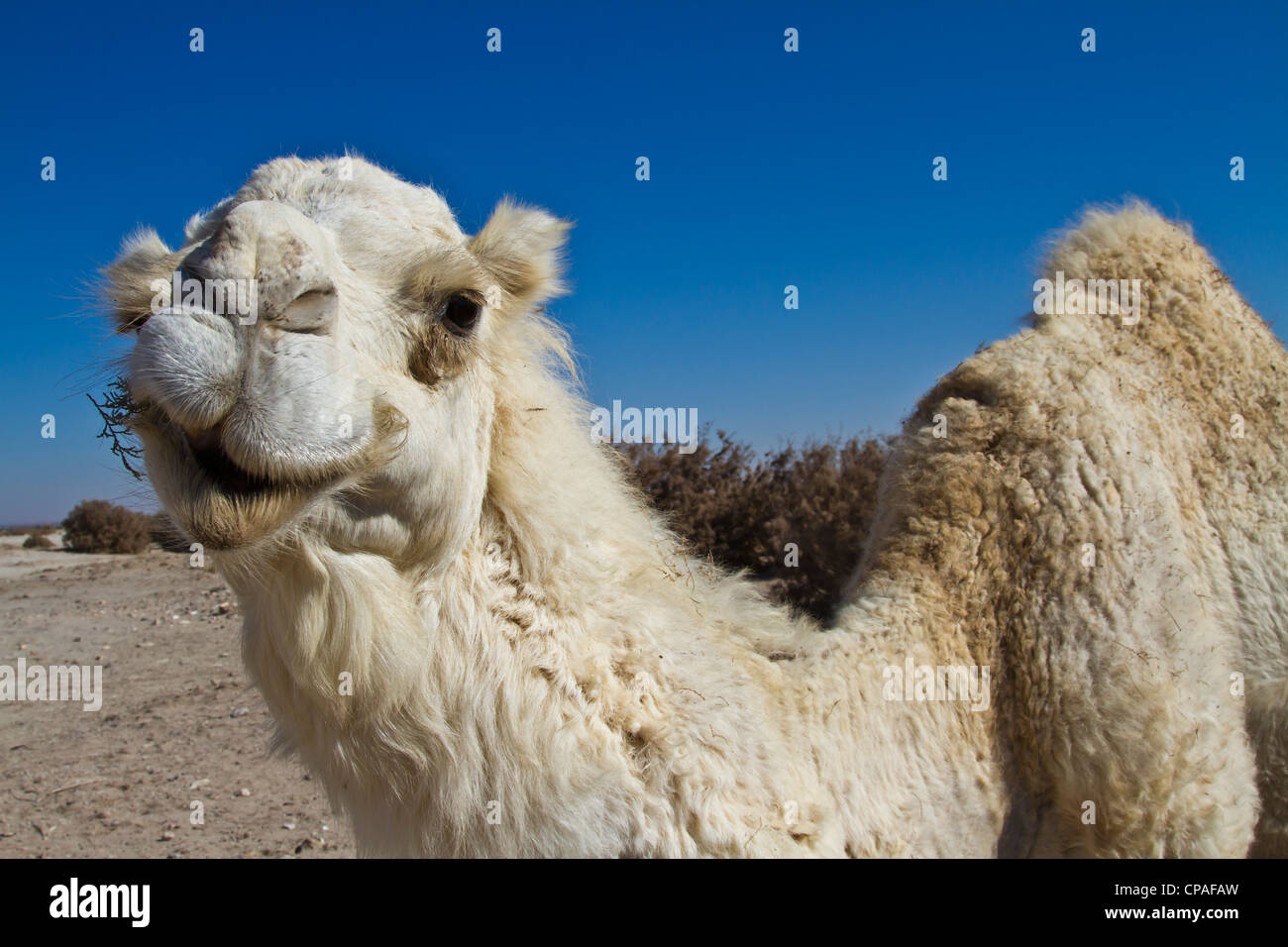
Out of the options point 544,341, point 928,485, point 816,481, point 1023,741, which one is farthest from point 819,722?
point 816,481

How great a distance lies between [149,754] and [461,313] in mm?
5867

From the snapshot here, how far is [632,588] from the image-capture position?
238 centimetres

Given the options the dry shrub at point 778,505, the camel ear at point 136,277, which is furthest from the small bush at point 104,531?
the camel ear at point 136,277

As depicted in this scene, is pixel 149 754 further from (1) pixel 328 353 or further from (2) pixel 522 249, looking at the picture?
(1) pixel 328 353

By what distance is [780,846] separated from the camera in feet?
7.01

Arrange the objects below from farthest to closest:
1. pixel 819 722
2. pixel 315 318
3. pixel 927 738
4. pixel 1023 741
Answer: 1. pixel 1023 741
2. pixel 927 738
3. pixel 819 722
4. pixel 315 318

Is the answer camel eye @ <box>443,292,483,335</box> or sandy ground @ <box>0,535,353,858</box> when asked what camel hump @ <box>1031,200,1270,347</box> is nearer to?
camel eye @ <box>443,292,483,335</box>

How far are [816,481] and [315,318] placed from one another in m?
6.81

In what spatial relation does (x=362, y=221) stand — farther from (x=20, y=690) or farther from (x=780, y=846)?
(x=20, y=690)

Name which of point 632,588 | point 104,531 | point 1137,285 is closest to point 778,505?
point 1137,285

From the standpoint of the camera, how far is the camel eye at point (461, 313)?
7.36 ft

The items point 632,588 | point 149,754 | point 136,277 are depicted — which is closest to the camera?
point 136,277

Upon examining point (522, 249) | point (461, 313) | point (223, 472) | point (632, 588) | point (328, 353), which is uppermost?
point (522, 249)

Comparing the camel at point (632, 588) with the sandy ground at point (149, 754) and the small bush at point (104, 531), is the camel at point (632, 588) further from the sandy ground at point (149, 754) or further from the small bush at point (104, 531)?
the small bush at point (104, 531)
